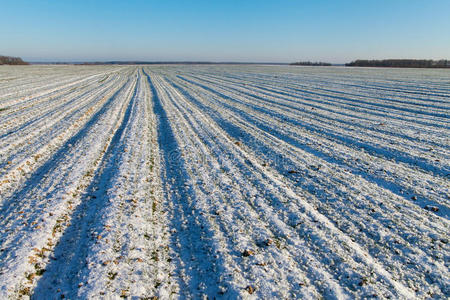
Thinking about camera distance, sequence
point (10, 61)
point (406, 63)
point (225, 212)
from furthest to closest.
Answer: point (10, 61) → point (406, 63) → point (225, 212)

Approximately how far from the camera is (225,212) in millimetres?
5145

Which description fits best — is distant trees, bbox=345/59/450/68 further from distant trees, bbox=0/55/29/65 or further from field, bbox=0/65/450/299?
distant trees, bbox=0/55/29/65

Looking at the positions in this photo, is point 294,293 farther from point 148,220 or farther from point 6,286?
point 6,286

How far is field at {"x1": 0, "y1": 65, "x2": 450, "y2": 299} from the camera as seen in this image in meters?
3.54

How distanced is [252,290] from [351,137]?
8.24 m

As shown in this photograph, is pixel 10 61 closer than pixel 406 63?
No

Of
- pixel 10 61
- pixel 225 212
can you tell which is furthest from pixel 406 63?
pixel 10 61

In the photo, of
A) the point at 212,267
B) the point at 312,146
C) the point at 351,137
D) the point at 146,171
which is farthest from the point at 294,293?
the point at 351,137

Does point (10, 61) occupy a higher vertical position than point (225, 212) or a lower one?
higher

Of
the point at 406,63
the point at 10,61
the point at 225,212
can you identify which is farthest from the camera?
the point at 10,61

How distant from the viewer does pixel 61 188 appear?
19.5ft

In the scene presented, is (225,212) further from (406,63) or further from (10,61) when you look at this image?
(10,61)

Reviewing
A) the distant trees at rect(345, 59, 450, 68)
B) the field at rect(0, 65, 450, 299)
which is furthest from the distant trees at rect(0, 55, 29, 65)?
the distant trees at rect(345, 59, 450, 68)

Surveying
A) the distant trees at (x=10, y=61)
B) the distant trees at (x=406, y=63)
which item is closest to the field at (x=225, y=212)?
the distant trees at (x=406, y=63)
